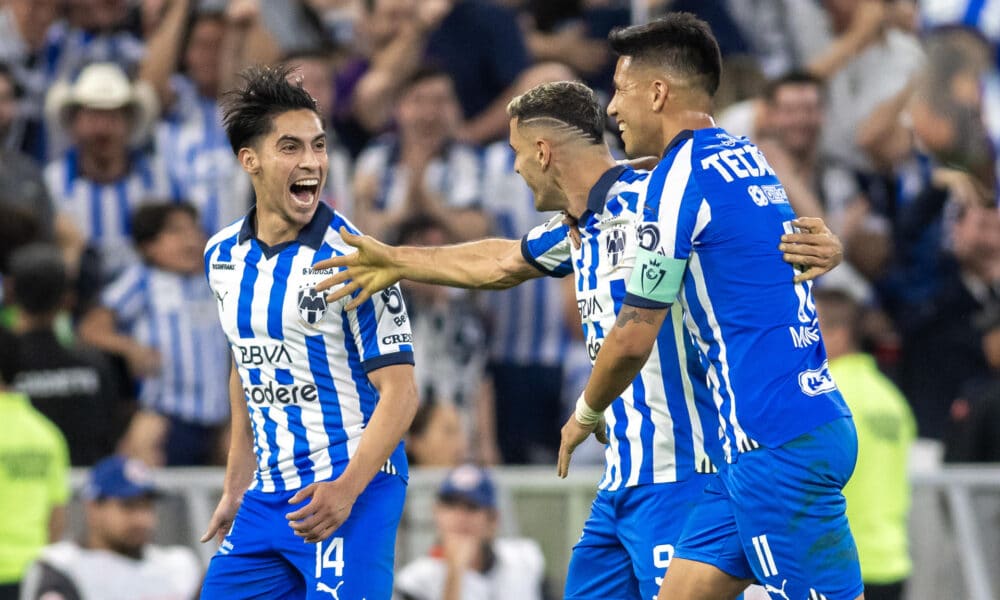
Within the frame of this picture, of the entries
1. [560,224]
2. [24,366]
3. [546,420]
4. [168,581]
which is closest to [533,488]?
[546,420]

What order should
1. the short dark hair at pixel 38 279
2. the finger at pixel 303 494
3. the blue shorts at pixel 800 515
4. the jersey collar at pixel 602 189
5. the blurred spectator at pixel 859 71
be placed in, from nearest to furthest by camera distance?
the blue shorts at pixel 800 515 → the finger at pixel 303 494 → the jersey collar at pixel 602 189 → the short dark hair at pixel 38 279 → the blurred spectator at pixel 859 71

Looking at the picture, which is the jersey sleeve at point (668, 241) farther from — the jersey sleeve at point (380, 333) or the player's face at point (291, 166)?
the player's face at point (291, 166)

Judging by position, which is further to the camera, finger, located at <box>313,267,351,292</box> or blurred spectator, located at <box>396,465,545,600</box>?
blurred spectator, located at <box>396,465,545,600</box>

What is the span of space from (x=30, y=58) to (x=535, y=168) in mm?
6783

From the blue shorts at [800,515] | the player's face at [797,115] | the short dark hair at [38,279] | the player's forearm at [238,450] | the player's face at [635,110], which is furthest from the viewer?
the player's face at [797,115]

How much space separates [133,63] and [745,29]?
4265 millimetres

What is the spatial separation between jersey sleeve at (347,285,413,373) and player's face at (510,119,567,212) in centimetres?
68

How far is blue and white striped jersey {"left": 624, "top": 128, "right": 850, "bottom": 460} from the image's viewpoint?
569 centimetres

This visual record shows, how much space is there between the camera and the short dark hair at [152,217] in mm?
10602

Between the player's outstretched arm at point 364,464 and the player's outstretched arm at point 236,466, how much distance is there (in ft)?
1.80

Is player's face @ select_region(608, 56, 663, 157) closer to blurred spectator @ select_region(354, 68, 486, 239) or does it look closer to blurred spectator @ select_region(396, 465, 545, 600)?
blurred spectator @ select_region(396, 465, 545, 600)

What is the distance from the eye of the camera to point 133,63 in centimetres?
1204

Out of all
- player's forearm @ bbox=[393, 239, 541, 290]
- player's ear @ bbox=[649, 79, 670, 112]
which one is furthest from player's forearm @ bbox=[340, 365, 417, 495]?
player's ear @ bbox=[649, 79, 670, 112]

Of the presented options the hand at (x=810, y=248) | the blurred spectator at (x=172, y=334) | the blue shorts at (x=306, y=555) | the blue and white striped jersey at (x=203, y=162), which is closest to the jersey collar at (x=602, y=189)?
the hand at (x=810, y=248)
